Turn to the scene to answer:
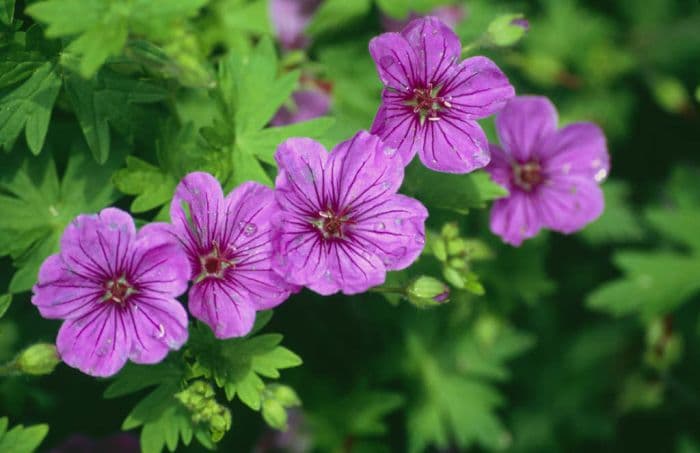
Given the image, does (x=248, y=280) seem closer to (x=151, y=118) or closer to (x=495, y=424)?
(x=151, y=118)

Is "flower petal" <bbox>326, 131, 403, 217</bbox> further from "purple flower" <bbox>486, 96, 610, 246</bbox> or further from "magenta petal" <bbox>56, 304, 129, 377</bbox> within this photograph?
"magenta petal" <bbox>56, 304, 129, 377</bbox>

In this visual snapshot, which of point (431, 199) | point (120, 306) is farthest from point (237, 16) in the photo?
point (120, 306)

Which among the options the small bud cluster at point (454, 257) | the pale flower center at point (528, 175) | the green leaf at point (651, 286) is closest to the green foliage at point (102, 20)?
the small bud cluster at point (454, 257)

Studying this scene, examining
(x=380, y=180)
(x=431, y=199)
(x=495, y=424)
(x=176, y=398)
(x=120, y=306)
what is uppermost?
(x=380, y=180)

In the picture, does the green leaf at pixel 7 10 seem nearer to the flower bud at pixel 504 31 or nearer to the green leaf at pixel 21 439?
the green leaf at pixel 21 439

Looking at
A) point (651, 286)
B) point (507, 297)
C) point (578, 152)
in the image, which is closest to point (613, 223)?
point (651, 286)

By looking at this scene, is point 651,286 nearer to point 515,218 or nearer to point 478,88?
point 515,218
